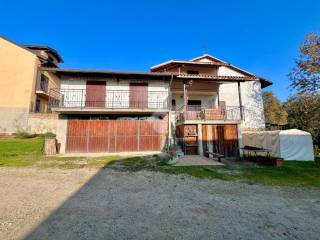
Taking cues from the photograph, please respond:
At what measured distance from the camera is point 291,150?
1341 centimetres

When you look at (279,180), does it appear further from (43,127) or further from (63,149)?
(43,127)

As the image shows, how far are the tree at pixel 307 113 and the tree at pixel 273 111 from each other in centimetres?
502

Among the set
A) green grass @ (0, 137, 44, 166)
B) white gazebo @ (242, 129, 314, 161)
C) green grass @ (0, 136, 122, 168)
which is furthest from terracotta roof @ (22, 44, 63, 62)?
white gazebo @ (242, 129, 314, 161)

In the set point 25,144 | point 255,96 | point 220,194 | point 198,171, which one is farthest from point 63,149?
point 255,96

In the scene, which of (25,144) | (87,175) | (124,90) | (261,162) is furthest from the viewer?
(124,90)

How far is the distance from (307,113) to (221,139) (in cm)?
1211

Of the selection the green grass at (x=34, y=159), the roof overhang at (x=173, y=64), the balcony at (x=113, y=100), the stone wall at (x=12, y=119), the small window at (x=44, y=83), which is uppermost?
the roof overhang at (x=173, y=64)

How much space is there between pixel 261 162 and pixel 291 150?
3571 millimetres

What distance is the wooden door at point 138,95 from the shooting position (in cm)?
1521

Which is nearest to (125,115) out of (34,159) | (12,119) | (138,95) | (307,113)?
(138,95)

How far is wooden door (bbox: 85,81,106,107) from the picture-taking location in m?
14.8

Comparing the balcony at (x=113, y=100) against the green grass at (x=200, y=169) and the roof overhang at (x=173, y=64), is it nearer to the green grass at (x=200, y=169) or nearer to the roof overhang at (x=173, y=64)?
the green grass at (x=200, y=169)

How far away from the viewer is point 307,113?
746 inches

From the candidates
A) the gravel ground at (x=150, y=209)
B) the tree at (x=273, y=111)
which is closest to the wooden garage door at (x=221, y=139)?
the gravel ground at (x=150, y=209)
